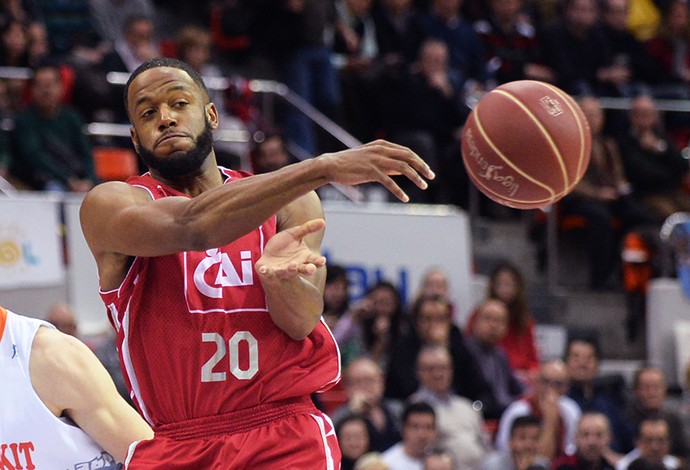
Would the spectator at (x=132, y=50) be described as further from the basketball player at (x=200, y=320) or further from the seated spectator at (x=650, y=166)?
the basketball player at (x=200, y=320)

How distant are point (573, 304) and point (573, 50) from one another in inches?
119

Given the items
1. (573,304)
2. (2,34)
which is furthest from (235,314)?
(573,304)

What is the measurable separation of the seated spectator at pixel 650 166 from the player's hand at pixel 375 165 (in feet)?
32.7

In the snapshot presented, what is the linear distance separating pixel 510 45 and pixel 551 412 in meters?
5.87

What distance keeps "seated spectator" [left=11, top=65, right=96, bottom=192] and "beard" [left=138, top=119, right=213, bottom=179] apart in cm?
646

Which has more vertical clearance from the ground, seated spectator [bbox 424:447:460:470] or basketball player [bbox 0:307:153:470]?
basketball player [bbox 0:307:153:470]

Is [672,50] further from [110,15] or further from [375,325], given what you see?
[375,325]

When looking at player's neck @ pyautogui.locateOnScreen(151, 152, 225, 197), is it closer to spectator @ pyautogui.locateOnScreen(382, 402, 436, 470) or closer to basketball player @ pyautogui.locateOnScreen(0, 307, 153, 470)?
basketball player @ pyautogui.locateOnScreen(0, 307, 153, 470)

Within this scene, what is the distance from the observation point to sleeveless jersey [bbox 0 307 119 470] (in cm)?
435

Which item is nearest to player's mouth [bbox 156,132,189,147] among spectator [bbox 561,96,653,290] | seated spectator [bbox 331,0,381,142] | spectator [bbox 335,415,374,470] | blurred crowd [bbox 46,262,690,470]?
blurred crowd [bbox 46,262,690,470]

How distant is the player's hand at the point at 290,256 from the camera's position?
3854mm

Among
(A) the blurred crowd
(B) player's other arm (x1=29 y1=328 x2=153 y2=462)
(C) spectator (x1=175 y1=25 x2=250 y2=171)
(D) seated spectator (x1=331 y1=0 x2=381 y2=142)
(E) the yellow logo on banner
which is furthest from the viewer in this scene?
(D) seated spectator (x1=331 y1=0 x2=381 y2=142)

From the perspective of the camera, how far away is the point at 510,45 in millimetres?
14492

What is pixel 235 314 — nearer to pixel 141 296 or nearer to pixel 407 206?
pixel 141 296
